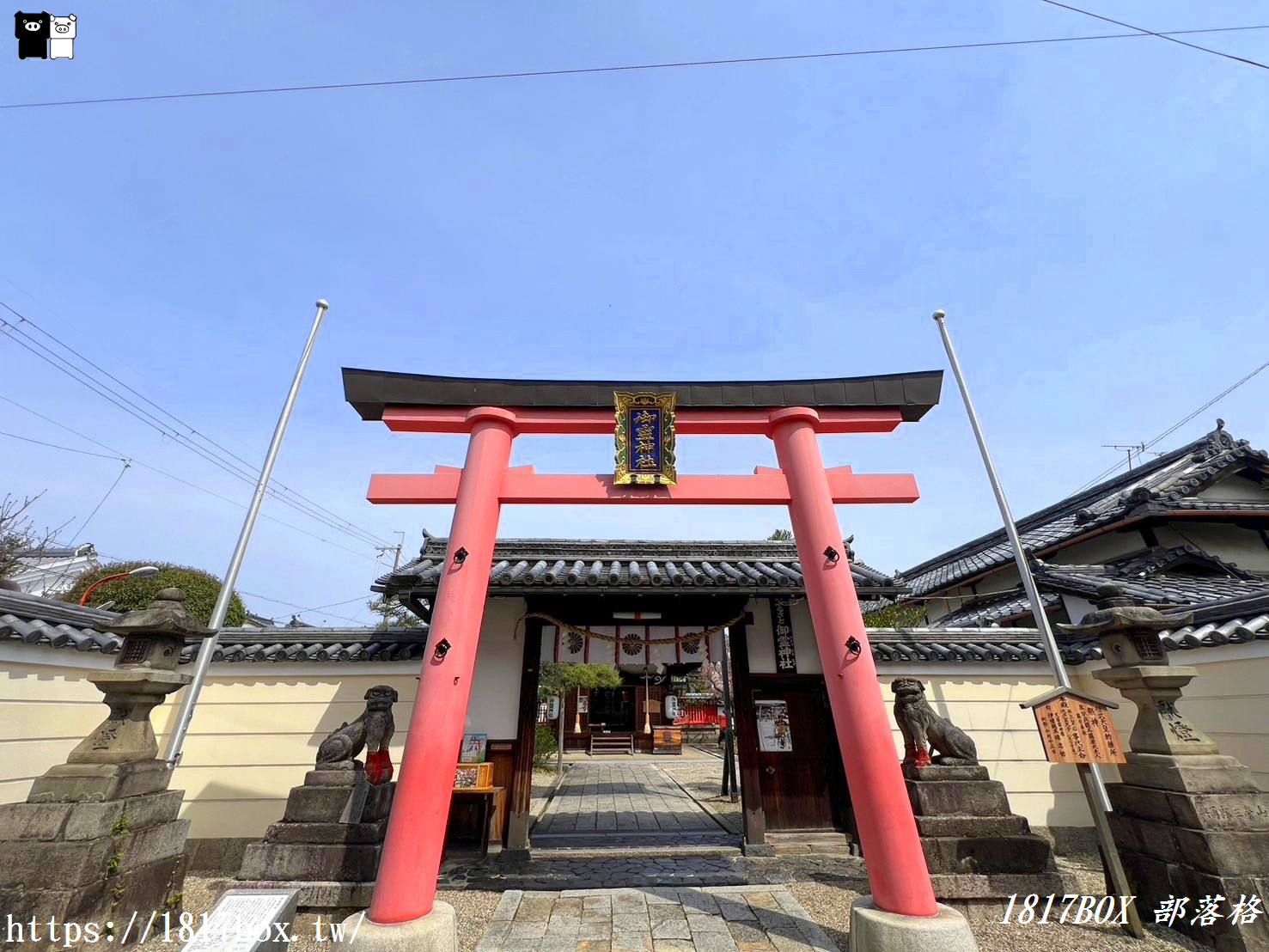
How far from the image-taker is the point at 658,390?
634cm

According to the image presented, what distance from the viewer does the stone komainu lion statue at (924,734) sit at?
21.9 feet

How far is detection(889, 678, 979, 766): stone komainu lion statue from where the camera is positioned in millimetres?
6688

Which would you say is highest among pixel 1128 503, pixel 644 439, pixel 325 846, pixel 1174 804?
pixel 1128 503

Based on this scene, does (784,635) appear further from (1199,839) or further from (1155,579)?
(1155,579)

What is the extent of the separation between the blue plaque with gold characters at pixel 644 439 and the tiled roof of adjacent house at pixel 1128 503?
8251 millimetres

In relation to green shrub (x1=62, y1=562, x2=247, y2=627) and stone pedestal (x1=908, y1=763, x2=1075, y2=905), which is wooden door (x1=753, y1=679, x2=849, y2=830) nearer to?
stone pedestal (x1=908, y1=763, x2=1075, y2=905)

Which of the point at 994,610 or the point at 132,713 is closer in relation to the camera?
the point at 132,713

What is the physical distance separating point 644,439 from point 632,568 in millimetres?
4453

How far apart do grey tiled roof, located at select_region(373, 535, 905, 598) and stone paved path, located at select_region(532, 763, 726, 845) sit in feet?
15.5

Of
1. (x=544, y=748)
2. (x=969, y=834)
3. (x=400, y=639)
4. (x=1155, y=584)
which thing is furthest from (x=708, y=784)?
(x=1155, y=584)

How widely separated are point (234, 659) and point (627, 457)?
7.18 m

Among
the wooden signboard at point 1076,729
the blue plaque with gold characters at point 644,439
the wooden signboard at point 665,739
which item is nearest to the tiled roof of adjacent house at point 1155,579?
the wooden signboard at point 1076,729

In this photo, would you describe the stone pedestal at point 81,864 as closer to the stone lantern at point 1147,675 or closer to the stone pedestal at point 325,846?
the stone pedestal at point 325,846

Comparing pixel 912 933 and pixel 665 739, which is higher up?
pixel 665 739
